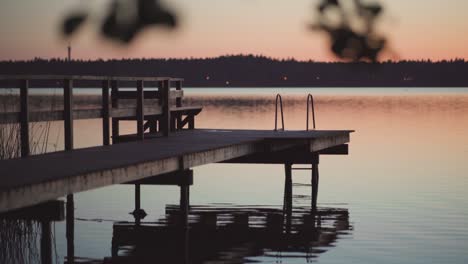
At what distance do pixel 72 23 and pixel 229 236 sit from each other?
55.4 feet

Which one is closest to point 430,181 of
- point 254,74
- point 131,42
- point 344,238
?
point 344,238

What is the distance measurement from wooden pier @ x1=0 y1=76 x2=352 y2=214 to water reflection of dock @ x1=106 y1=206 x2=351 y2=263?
1.54 m

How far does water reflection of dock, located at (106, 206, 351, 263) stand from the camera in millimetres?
16531

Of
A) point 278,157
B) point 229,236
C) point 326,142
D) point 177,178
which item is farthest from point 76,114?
point 326,142

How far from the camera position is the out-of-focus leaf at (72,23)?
6.27 feet

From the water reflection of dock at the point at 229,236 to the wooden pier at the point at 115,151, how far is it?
1.54m

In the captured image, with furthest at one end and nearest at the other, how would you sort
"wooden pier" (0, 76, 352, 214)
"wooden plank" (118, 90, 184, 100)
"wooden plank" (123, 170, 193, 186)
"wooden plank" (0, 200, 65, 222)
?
"wooden plank" (118, 90, 184, 100) < "wooden plank" (123, 170, 193, 186) < "wooden plank" (0, 200, 65, 222) < "wooden pier" (0, 76, 352, 214)

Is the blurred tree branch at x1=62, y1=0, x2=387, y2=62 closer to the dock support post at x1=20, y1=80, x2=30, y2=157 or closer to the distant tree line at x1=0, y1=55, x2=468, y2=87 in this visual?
the distant tree line at x1=0, y1=55, x2=468, y2=87

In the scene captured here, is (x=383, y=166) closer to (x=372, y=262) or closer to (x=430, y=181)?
(x=430, y=181)

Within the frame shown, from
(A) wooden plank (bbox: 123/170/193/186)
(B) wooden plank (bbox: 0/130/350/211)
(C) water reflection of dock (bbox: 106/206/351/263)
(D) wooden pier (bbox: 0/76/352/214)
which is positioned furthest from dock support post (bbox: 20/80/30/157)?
(C) water reflection of dock (bbox: 106/206/351/263)

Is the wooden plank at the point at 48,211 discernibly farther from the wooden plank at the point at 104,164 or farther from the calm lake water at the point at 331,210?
the calm lake water at the point at 331,210

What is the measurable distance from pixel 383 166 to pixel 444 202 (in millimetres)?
12064

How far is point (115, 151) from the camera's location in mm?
13758

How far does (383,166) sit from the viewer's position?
36.1m
